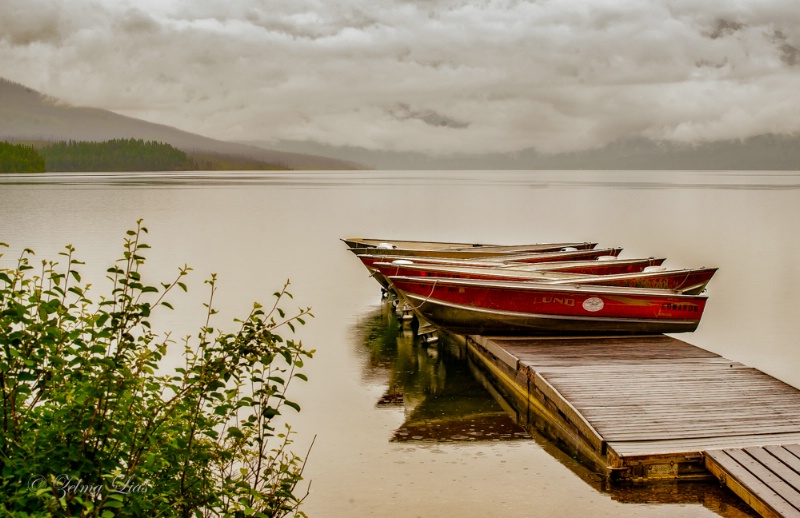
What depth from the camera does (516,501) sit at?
30.7ft

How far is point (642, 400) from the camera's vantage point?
10.7 m

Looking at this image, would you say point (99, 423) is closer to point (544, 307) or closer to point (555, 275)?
point (544, 307)

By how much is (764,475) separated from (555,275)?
393 inches

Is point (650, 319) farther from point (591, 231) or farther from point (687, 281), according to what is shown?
point (591, 231)

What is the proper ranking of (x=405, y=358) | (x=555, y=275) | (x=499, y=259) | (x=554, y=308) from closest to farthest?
(x=554, y=308), (x=405, y=358), (x=555, y=275), (x=499, y=259)

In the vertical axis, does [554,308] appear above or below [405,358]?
above

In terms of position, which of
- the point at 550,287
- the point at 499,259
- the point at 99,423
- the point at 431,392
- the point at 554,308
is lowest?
the point at 431,392

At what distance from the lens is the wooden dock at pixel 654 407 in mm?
8844

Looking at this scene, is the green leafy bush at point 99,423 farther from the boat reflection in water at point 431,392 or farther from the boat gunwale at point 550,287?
the boat gunwale at point 550,287

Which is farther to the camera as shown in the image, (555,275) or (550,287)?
(555,275)

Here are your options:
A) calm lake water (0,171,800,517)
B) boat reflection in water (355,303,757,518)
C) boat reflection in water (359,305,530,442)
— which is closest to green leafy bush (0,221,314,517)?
calm lake water (0,171,800,517)

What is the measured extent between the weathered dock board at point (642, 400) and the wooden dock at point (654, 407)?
0.01 m

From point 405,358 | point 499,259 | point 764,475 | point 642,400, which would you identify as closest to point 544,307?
point 405,358

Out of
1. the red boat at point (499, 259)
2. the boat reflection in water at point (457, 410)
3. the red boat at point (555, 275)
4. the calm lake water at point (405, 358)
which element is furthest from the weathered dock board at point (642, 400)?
the red boat at point (499, 259)
